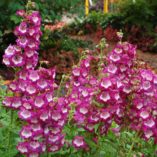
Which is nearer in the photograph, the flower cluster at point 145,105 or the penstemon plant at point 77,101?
the penstemon plant at point 77,101

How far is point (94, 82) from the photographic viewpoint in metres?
3.54

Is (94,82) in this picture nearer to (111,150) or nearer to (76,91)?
(76,91)

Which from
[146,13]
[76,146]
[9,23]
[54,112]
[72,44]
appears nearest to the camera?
[54,112]

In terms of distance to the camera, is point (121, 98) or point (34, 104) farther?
point (121, 98)

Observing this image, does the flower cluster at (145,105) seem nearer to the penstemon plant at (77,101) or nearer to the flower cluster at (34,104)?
the penstemon plant at (77,101)

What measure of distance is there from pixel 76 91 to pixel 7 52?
1.89 ft

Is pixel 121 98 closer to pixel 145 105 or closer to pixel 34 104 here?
pixel 145 105

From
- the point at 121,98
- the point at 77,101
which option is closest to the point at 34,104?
the point at 77,101

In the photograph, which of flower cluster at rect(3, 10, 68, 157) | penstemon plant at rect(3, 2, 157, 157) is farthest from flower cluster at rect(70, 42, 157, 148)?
flower cluster at rect(3, 10, 68, 157)

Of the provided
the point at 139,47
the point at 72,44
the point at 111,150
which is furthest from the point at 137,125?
the point at 139,47

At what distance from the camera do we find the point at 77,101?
3338 millimetres

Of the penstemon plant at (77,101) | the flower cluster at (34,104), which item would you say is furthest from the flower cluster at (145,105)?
the flower cluster at (34,104)

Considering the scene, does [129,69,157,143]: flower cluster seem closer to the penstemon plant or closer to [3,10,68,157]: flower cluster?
the penstemon plant

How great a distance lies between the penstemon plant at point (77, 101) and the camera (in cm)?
301
